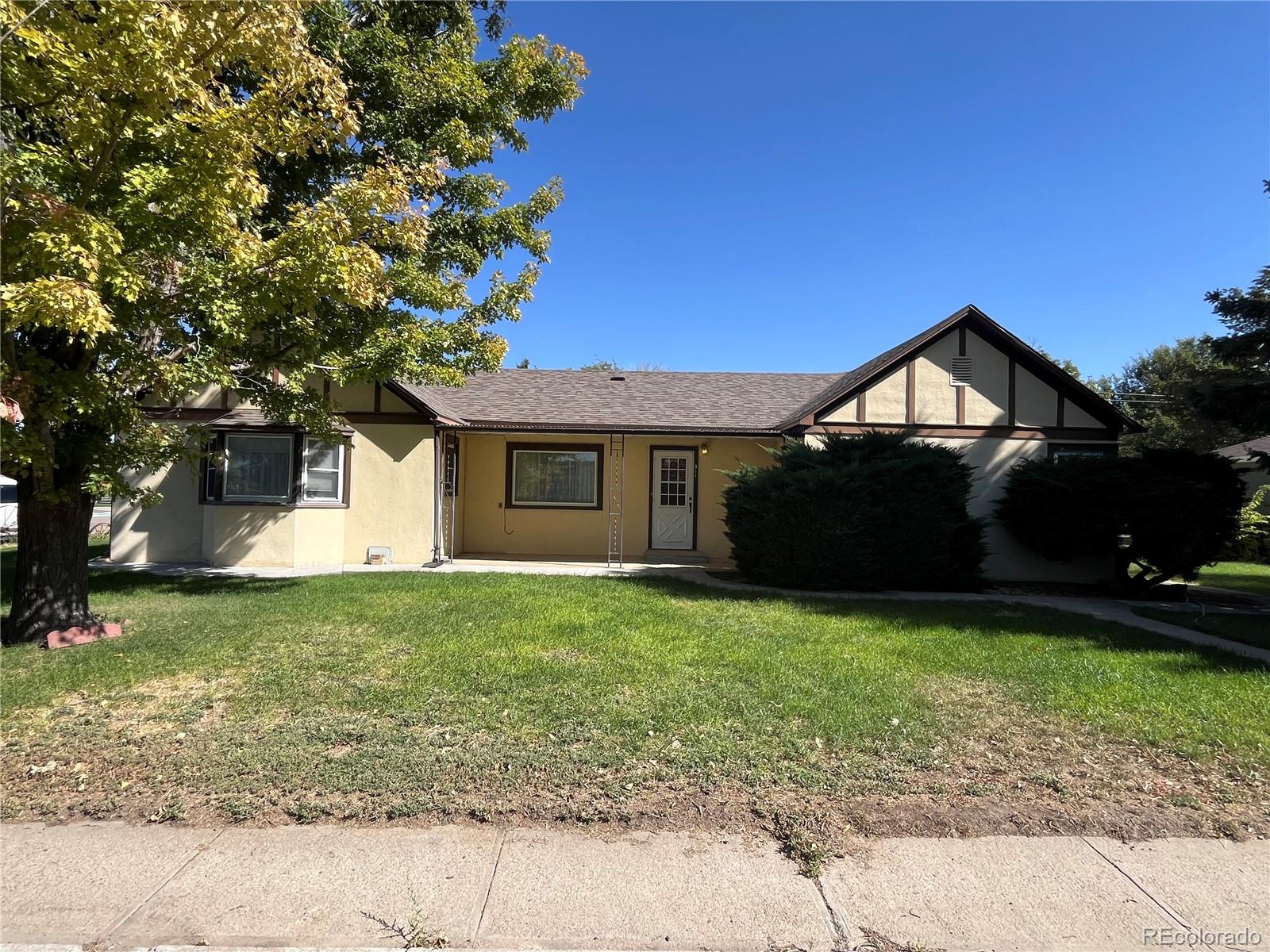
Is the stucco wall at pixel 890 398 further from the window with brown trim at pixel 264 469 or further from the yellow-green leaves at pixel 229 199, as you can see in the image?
the window with brown trim at pixel 264 469

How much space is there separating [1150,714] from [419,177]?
8.20 m

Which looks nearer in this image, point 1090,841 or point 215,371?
point 1090,841

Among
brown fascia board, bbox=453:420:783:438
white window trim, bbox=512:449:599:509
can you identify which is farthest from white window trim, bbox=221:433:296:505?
white window trim, bbox=512:449:599:509

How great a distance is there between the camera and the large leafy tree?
4273mm

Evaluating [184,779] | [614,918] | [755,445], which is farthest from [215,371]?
[755,445]

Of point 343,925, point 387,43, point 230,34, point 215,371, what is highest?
point 387,43

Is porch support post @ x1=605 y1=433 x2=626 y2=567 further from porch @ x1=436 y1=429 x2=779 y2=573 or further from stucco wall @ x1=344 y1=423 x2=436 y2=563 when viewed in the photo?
stucco wall @ x1=344 y1=423 x2=436 y2=563

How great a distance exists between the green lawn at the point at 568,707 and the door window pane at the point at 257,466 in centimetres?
388

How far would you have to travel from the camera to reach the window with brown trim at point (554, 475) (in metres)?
13.5

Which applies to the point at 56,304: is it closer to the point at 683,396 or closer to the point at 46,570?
the point at 46,570

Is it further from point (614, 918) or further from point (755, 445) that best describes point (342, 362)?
point (755, 445)

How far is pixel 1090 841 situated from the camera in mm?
3295

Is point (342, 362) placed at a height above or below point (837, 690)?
above

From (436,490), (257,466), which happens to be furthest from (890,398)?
(257,466)
